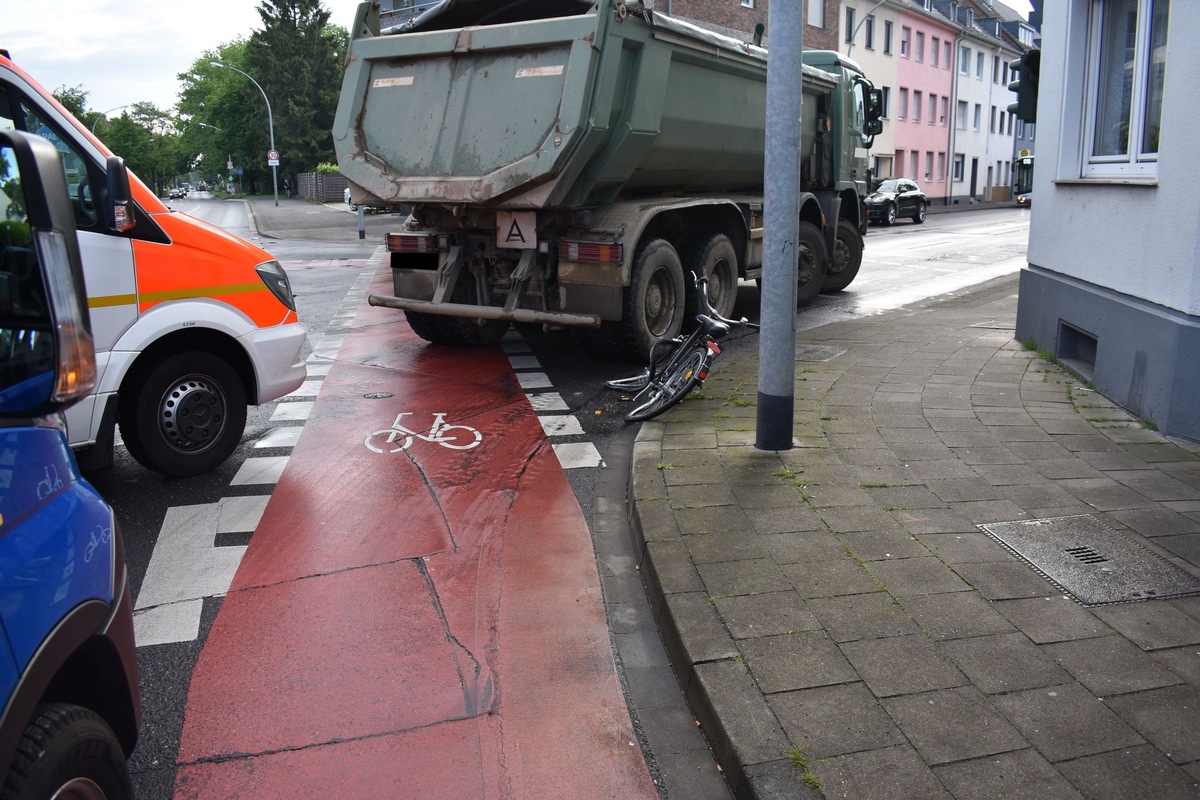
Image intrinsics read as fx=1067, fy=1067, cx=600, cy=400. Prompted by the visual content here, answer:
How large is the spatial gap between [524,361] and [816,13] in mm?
44903

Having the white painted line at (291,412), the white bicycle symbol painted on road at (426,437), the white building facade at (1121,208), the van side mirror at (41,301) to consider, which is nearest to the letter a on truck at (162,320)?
the white bicycle symbol painted on road at (426,437)

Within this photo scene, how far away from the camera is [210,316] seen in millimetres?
5965

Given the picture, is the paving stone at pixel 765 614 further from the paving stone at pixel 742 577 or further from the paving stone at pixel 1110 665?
the paving stone at pixel 1110 665

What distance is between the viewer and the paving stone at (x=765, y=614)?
378cm

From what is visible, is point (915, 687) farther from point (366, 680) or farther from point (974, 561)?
point (366, 680)

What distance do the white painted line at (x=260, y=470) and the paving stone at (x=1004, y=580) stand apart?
3886 millimetres

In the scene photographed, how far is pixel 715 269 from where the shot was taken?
1072 centimetres

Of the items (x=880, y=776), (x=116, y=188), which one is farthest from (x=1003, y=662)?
(x=116, y=188)

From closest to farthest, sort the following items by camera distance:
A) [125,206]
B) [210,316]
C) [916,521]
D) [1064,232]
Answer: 1. [916,521]
2. [125,206]
3. [210,316]
4. [1064,232]

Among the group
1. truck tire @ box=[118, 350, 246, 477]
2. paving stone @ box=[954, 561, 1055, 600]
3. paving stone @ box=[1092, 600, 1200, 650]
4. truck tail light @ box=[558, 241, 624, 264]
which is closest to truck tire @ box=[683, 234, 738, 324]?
truck tail light @ box=[558, 241, 624, 264]

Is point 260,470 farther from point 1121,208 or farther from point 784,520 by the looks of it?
point 1121,208

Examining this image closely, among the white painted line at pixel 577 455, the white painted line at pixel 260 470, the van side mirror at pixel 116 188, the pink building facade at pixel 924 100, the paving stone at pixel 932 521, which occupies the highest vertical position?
the pink building facade at pixel 924 100

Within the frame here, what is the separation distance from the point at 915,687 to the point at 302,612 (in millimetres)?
2433

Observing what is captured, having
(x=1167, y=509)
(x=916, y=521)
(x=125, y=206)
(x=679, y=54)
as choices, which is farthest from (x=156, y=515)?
(x=679, y=54)
